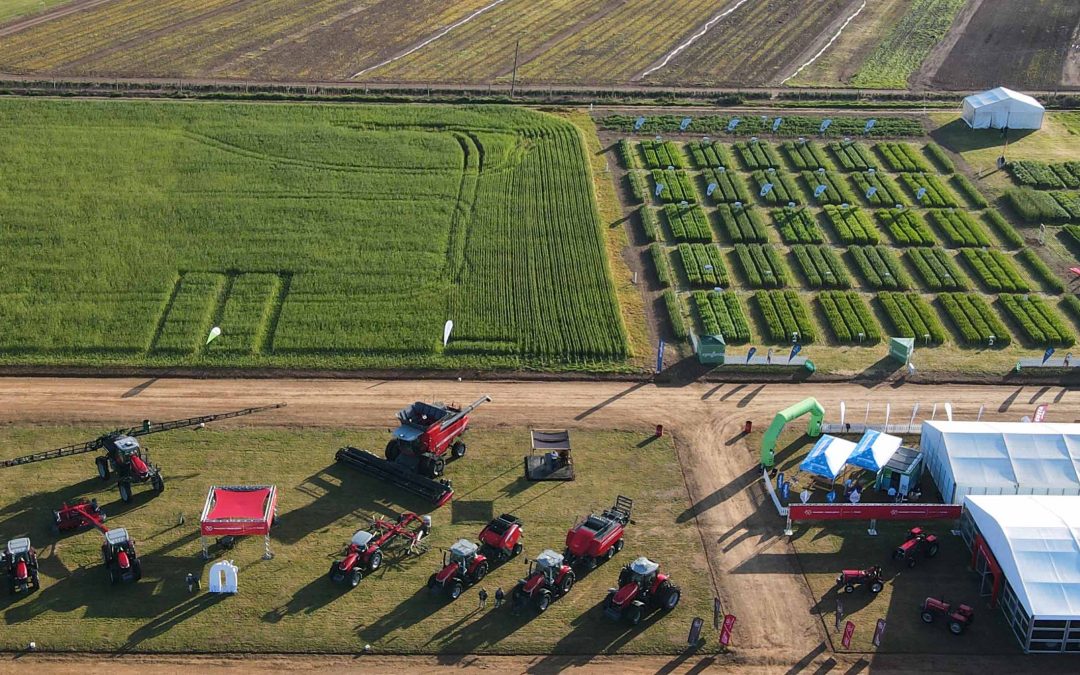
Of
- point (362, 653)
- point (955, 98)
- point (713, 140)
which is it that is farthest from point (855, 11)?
point (362, 653)

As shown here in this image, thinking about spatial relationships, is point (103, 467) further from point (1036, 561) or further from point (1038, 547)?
point (1038, 547)

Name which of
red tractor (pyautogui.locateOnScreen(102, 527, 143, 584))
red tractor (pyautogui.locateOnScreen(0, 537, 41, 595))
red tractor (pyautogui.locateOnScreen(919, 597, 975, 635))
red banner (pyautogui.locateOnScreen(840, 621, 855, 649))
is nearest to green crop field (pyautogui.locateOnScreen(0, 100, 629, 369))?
red tractor (pyautogui.locateOnScreen(102, 527, 143, 584))

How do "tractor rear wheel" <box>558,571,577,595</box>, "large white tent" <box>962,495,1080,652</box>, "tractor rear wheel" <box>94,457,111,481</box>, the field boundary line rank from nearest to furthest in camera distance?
"large white tent" <box>962,495,1080,652</box>
"tractor rear wheel" <box>558,571,577,595</box>
"tractor rear wheel" <box>94,457,111,481</box>
the field boundary line

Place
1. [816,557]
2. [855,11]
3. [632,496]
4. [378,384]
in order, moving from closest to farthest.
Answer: [816,557] < [632,496] < [378,384] < [855,11]

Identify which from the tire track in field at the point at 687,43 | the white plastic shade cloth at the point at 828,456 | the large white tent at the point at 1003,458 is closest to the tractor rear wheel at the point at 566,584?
the white plastic shade cloth at the point at 828,456

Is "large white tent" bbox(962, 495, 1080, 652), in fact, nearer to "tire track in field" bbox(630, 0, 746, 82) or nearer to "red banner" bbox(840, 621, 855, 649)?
"red banner" bbox(840, 621, 855, 649)

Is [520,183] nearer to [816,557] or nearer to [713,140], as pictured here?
[713,140]
